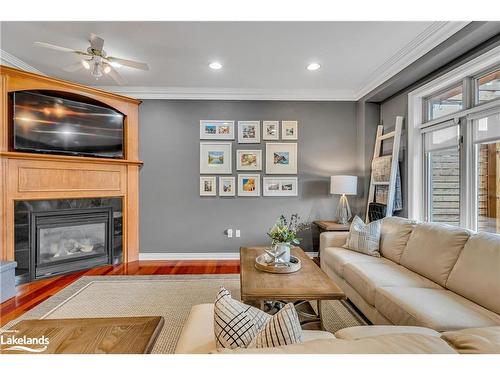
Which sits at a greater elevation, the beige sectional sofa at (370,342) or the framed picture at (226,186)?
the framed picture at (226,186)

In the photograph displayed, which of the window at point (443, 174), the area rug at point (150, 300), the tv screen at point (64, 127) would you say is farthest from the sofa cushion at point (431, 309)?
the tv screen at point (64, 127)

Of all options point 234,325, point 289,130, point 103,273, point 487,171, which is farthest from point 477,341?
point 103,273

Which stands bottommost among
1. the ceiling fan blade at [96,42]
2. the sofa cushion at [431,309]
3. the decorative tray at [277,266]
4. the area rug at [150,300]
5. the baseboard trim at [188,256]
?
the area rug at [150,300]

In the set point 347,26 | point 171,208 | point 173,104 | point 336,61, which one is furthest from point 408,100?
point 171,208

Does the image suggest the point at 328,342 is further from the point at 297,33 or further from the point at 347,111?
the point at 347,111

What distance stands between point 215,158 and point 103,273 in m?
Answer: 2.21

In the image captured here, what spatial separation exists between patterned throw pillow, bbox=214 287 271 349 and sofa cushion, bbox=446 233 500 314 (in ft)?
5.23

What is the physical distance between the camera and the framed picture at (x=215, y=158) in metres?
3.91

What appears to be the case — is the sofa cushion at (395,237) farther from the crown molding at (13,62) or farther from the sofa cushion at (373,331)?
the crown molding at (13,62)

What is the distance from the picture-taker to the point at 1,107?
2783 millimetres

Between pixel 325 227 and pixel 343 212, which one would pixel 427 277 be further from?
pixel 343 212

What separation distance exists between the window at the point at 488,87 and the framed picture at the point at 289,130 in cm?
214
